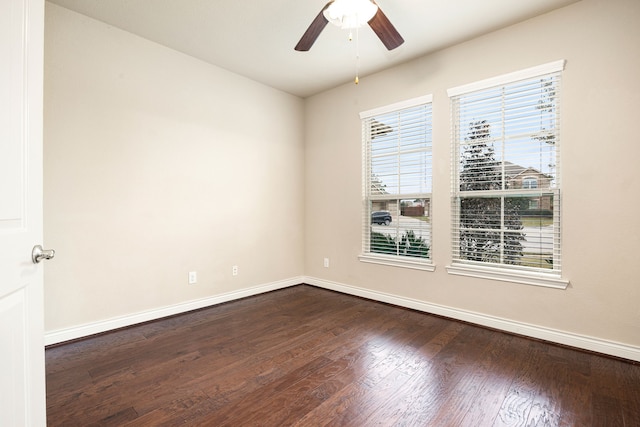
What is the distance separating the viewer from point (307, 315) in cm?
332

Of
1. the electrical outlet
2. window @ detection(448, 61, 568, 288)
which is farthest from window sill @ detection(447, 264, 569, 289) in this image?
the electrical outlet

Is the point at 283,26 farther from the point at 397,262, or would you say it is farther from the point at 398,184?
the point at 397,262

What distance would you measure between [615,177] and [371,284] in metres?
2.50

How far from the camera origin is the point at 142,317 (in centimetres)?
305

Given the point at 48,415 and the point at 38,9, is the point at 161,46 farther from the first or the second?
the point at 48,415

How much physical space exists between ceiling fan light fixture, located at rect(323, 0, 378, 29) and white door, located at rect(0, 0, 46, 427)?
5.21ft

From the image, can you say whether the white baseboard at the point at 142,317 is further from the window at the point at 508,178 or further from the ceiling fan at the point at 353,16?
the ceiling fan at the point at 353,16

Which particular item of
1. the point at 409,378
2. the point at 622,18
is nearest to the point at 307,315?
the point at 409,378

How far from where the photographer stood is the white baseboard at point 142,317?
259 cm

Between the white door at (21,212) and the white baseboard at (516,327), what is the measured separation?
314 cm

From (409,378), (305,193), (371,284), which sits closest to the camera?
(409,378)

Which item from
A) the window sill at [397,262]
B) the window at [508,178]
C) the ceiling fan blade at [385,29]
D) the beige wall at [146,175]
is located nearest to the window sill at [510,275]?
the window at [508,178]

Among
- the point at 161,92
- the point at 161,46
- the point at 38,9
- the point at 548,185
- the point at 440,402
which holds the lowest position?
the point at 440,402

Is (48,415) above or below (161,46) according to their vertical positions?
below
